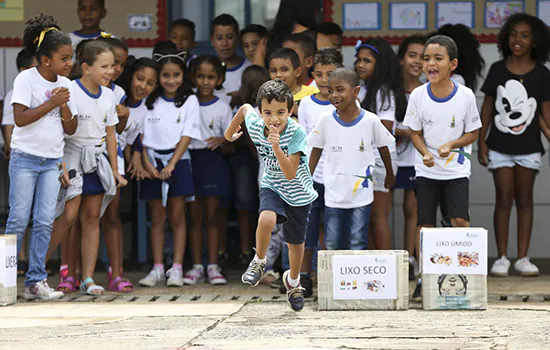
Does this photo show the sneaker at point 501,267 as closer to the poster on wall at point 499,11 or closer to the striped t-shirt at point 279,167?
the poster on wall at point 499,11

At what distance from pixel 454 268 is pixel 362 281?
57 centimetres

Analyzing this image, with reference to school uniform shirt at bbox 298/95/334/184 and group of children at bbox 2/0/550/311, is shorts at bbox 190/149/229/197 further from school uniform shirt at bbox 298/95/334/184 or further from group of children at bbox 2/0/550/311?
school uniform shirt at bbox 298/95/334/184

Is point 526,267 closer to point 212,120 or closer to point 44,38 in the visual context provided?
point 212,120

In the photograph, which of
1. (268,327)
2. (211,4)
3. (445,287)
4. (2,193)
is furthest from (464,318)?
(2,193)

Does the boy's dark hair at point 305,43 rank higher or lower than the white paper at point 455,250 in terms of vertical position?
higher

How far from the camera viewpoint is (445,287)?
6246mm

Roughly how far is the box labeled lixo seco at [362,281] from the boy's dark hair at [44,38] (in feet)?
7.48

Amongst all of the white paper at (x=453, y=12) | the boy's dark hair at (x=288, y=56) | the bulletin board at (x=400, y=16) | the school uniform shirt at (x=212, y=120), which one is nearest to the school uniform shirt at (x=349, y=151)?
the boy's dark hair at (x=288, y=56)

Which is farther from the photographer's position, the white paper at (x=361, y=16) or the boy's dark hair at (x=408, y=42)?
the white paper at (x=361, y=16)

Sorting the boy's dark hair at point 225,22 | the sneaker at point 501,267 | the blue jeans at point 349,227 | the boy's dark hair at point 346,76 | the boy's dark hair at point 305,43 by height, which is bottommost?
the sneaker at point 501,267

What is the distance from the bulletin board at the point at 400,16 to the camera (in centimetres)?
870

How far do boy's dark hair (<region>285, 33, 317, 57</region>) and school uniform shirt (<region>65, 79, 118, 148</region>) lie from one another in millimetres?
1499

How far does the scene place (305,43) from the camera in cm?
770

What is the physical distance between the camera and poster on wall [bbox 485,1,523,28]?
342 inches
